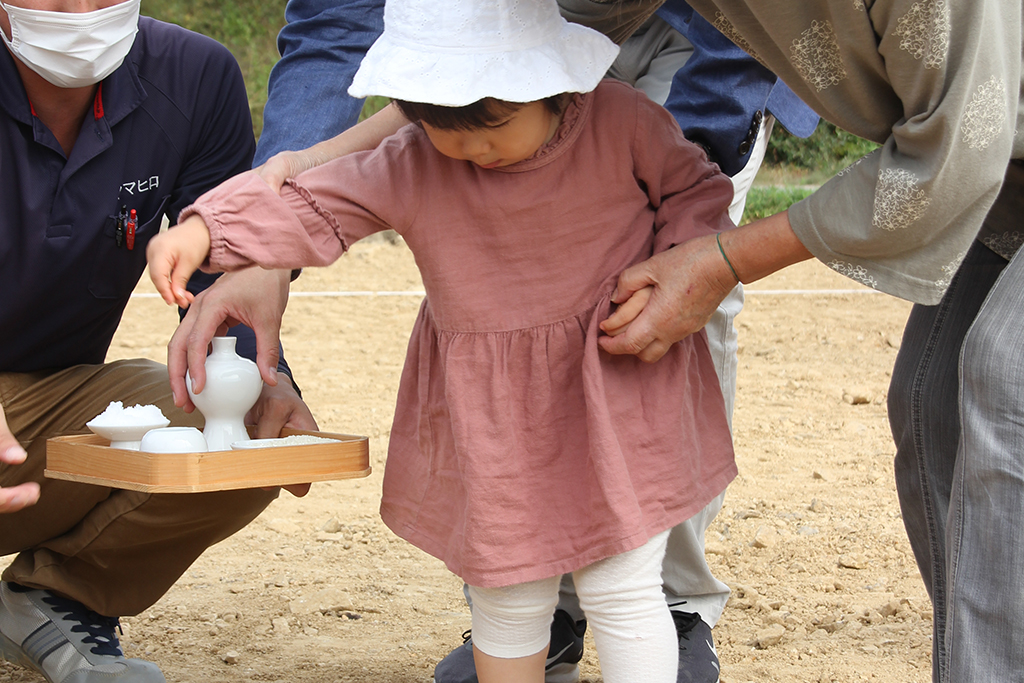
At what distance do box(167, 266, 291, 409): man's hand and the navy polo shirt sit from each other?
1.78ft

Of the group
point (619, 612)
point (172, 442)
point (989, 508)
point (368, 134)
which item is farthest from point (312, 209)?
point (989, 508)

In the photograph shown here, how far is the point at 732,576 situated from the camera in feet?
10.0

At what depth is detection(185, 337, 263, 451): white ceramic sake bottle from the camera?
2.04m

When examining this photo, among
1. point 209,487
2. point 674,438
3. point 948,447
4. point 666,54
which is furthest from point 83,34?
point 948,447

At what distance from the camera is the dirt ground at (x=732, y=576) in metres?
2.57

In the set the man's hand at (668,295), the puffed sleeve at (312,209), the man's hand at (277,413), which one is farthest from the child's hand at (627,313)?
the man's hand at (277,413)

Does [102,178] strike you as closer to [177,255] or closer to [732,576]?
[177,255]

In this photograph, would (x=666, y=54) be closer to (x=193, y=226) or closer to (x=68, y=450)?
(x=193, y=226)

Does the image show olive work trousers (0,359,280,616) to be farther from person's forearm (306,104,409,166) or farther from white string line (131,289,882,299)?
white string line (131,289,882,299)

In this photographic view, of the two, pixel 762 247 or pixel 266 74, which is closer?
pixel 762 247

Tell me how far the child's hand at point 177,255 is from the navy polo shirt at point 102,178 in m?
0.85

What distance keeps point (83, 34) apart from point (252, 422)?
88 centimetres

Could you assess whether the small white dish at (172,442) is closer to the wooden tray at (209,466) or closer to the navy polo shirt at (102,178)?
the wooden tray at (209,466)

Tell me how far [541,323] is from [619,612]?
1.65 ft
